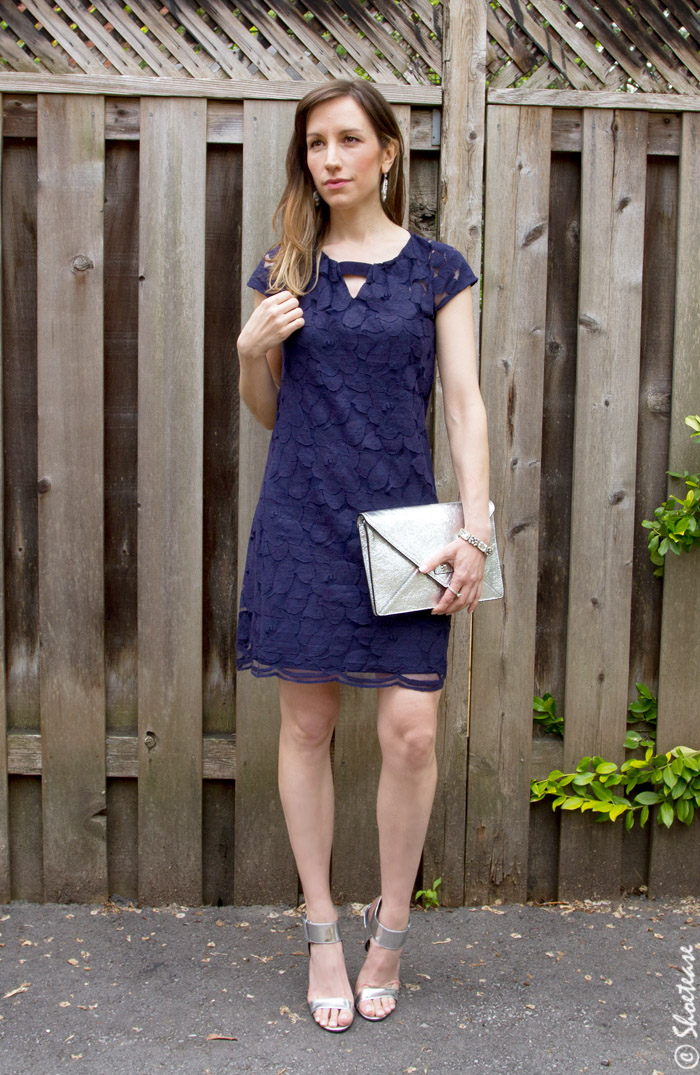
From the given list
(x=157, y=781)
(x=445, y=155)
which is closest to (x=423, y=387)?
(x=445, y=155)

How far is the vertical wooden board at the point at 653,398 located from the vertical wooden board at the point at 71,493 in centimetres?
153

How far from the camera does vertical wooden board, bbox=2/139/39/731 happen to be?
2574 millimetres

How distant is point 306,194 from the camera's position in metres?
2.19

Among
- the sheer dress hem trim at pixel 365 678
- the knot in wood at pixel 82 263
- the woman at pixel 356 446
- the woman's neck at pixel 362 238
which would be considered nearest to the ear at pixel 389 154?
the woman at pixel 356 446

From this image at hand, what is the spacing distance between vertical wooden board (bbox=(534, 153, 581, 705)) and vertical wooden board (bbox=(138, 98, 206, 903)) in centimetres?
98

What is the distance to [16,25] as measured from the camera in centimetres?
251

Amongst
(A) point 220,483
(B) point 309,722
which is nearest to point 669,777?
(B) point 309,722

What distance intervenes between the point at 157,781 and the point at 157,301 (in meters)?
1.35

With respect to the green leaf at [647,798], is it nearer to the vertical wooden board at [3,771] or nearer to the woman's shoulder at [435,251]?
the woman's shoulder at [435,251]

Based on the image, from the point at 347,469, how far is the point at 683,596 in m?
1.19

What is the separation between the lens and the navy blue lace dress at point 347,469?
2.09 meters

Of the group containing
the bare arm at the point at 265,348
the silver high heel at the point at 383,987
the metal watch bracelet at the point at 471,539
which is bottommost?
the silver high heel at the point at 383,987

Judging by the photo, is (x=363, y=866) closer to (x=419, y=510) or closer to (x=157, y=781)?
(x=157, y=781)

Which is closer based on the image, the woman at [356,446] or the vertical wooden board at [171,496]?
the woman at [356,446]
